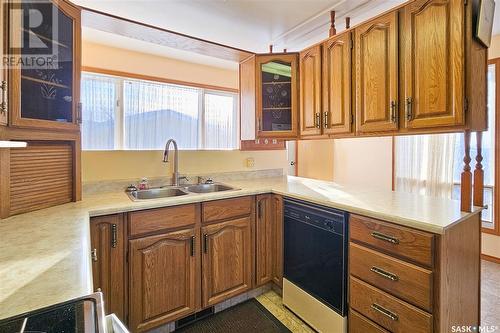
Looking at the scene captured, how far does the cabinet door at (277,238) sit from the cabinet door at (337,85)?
0.71 meters

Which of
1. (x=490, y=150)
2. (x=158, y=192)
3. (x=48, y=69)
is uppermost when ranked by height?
(x=48, y=69)

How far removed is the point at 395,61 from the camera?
164 centimetres

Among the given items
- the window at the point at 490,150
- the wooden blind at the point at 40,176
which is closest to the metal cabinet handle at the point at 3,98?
the wooden blind at the point at 40,176

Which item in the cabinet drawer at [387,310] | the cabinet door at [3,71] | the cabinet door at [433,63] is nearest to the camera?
the cabinet door at [3,71]

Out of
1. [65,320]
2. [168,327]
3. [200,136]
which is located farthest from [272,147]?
[65,320]

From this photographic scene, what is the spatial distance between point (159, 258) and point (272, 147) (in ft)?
5.81

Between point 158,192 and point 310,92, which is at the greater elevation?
point 310,92

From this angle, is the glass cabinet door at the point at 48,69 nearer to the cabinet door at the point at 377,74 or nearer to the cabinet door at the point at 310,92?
the cabinet door at the point at 310,92

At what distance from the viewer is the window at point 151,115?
275 cm

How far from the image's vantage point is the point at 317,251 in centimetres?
177

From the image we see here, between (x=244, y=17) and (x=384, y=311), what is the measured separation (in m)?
2.28

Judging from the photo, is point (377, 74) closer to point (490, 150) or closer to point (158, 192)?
point (158, 192)

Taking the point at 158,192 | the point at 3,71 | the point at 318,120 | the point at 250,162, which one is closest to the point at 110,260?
the point at 158,192

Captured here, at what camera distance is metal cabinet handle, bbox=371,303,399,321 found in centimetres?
133
